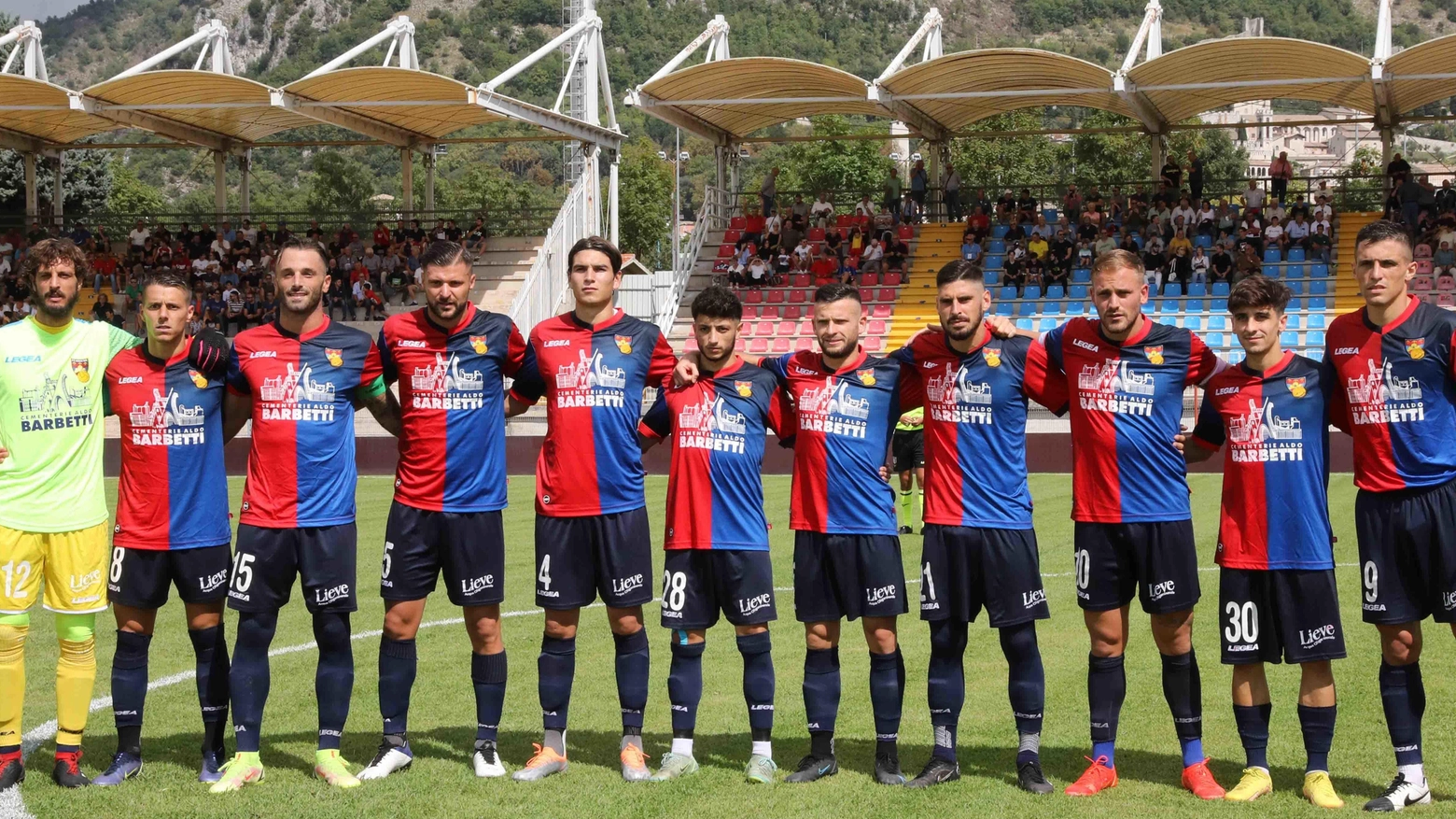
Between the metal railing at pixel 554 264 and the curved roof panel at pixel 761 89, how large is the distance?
2.99 meters

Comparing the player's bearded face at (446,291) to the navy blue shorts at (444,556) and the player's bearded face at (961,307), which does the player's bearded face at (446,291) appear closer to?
the navy blue shorts at (444,556)

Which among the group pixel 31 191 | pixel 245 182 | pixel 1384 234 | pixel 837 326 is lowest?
pixel 837 326

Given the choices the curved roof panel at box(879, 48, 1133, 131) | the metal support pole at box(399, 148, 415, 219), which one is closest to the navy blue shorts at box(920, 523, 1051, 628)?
the curved roof panel at box(879, 48, 1133, 131)

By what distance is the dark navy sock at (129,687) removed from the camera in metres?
6.48

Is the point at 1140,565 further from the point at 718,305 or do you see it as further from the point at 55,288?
the point at 55,288

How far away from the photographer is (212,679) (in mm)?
6566

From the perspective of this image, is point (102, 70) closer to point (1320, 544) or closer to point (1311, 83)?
point (1311, 83)

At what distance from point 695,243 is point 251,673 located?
2603cm

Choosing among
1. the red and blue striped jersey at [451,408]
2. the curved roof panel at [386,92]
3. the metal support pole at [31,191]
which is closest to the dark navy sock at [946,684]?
the red and blue striped jersey at [451,408]

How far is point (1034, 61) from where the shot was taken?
27.0 m

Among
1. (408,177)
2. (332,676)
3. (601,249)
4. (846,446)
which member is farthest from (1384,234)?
(408,177)

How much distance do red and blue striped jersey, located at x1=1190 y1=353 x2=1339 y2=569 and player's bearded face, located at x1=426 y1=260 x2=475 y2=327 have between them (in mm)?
3439

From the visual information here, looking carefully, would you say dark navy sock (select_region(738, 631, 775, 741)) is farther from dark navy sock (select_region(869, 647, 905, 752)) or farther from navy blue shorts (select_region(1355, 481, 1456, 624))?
navy blue shorts (select_region(1355, 481, 1456, 624))

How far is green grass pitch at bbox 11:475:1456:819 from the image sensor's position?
236 inches
